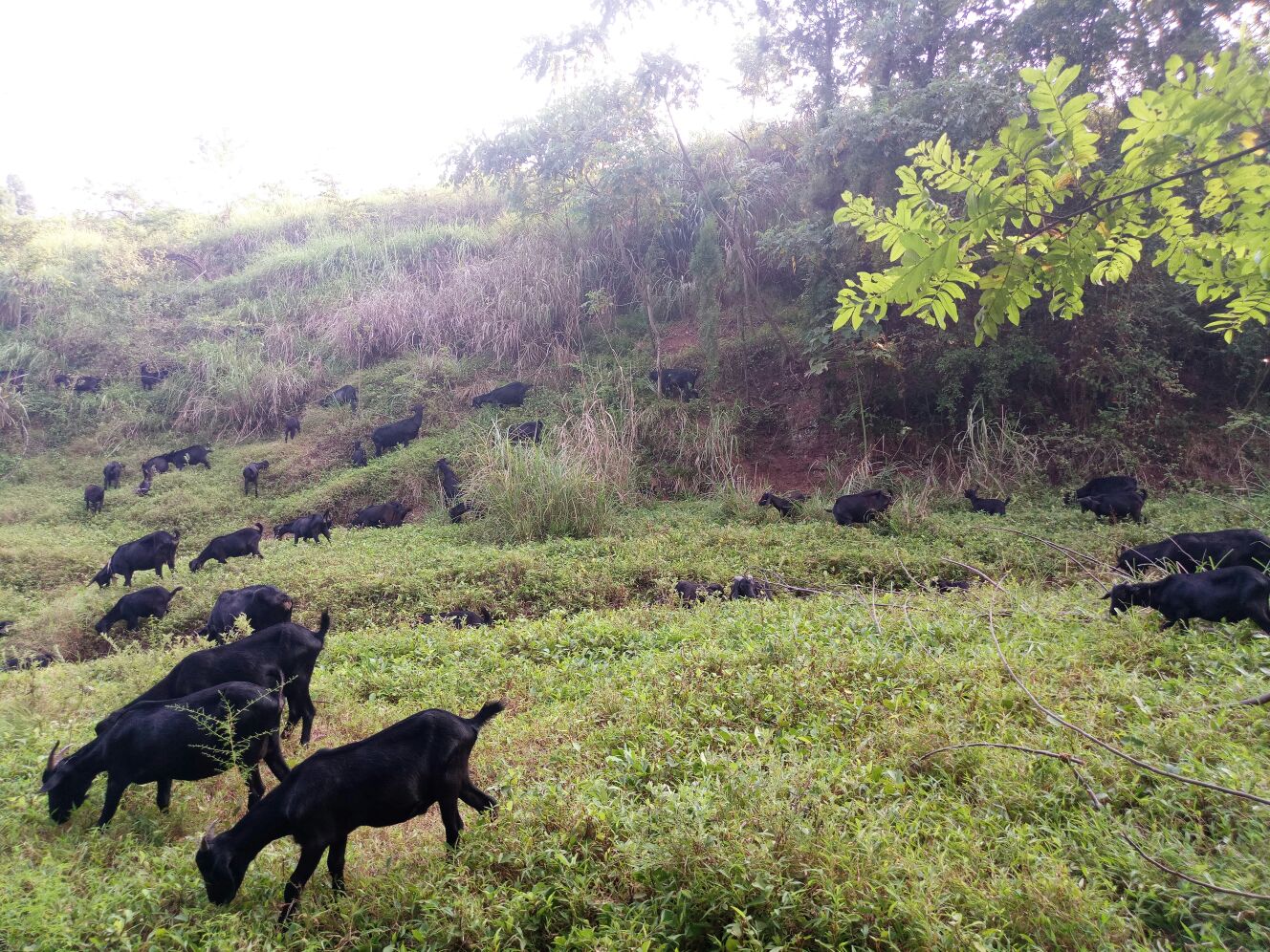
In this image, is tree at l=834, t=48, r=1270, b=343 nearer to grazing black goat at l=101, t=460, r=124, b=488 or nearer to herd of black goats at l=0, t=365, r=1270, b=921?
herd of black goats at l=0, t=365, r=1270, b=921

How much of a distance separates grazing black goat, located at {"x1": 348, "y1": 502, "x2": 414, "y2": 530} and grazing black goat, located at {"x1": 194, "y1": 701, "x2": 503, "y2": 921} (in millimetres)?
8904

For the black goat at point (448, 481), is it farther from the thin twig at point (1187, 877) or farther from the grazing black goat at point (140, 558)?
the thin twig at point (1187, 877)

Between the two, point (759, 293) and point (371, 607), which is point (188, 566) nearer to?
point (371, 607)

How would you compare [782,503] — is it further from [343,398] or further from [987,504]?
[343,398]

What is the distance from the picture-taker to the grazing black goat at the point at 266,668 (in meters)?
4.42

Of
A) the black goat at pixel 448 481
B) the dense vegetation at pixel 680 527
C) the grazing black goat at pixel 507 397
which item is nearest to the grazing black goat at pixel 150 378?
the dense vegetation at pixel 680 527

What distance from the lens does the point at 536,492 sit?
9977 mm

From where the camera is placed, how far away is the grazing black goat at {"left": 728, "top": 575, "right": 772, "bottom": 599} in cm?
712

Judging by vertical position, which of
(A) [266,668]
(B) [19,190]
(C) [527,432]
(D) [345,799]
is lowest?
(C) [527,432]

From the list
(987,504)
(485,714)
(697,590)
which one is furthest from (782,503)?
(485,714)

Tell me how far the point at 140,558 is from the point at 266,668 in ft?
20.2

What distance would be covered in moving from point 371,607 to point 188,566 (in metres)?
4.40

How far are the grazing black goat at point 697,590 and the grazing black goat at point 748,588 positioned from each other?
0.12 metres

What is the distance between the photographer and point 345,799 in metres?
2.94
